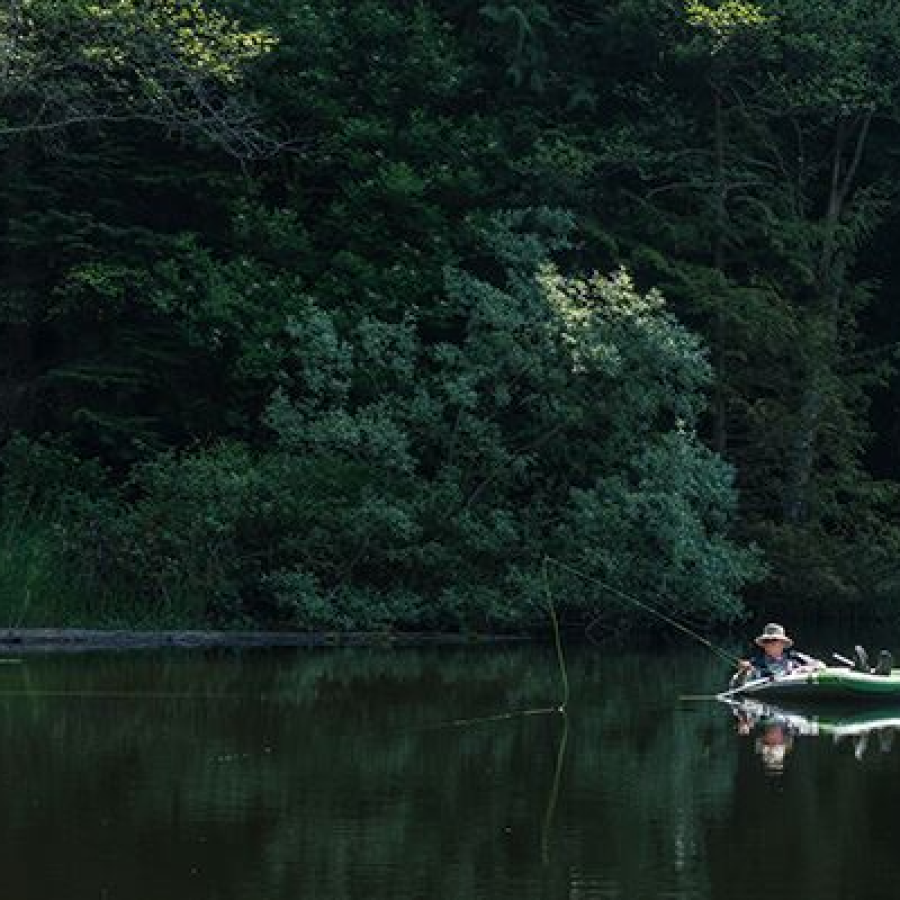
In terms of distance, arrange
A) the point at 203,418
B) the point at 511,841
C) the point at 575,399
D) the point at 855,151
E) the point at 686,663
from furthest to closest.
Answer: the point at 855,151 < the point at 203,418 < the point at 575,399 < the point at 686,663 < the point at 511,841

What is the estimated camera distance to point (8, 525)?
103 feet

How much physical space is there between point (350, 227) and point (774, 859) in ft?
73.8

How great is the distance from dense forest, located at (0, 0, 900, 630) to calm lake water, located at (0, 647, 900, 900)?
5.54 metres

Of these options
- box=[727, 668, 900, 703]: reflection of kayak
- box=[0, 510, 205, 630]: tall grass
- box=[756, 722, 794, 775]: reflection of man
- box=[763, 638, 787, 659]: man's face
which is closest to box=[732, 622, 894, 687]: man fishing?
box=[763, 638, 787, 659]: man's face

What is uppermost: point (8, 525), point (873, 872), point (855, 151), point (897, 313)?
point (855, 151)

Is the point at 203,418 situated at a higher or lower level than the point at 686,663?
higher

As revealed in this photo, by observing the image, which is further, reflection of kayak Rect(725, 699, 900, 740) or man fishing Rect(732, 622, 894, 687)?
man fishing Rect(732, 622, 894, 687)

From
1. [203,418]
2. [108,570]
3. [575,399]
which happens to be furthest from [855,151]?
[108,570]

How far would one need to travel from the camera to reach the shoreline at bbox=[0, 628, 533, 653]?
28766 mm

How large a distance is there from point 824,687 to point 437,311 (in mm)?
12218

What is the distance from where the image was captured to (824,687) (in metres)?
24.3

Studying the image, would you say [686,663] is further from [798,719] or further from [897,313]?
[897,313]

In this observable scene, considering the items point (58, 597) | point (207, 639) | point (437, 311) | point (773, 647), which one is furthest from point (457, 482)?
point (773, 647)

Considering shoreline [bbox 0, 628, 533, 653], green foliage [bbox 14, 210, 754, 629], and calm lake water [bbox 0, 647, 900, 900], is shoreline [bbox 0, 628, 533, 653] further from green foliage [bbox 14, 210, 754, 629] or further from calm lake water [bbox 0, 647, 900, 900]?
calm lake water [bbox 0, 647, 900, 900]
